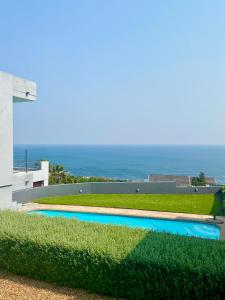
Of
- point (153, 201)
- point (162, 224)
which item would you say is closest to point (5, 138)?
point (162, 224)

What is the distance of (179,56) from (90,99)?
73.3 metres

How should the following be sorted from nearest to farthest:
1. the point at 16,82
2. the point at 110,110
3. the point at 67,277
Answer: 1. the point at 67,277
2. the point at 16,82
3. the point at 110,110

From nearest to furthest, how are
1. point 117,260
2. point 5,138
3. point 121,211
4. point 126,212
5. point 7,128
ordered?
point 117,260, point 5,138, point 7,128, point 126,212, point 121,211

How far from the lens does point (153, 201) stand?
70.0 ft

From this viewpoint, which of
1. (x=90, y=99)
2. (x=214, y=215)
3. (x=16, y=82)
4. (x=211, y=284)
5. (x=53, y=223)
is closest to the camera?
(x=211, y=284)

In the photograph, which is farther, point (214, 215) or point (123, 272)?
point (214, 215)

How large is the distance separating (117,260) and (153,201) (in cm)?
1583

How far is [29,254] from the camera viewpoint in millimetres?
6590

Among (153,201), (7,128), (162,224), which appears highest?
(7,128)

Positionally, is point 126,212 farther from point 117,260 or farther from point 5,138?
point 117,260

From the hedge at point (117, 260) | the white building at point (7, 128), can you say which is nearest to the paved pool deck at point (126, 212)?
the white building at point (7, 128)

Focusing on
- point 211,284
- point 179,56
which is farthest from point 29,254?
point 179,56

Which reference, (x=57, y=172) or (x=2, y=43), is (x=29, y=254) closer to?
A: (x=2, y=43)

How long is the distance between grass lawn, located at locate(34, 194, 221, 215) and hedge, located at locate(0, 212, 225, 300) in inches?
495
